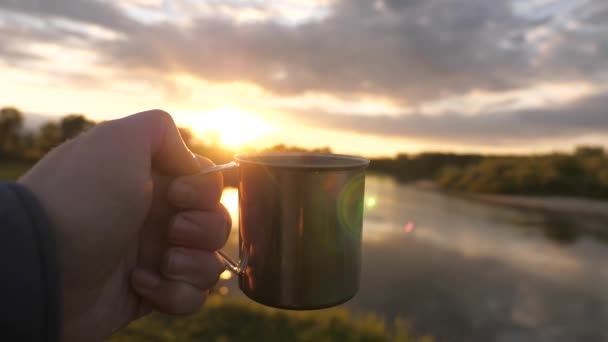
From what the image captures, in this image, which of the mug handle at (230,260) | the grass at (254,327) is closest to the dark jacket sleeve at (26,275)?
the mug handle at (230,260)

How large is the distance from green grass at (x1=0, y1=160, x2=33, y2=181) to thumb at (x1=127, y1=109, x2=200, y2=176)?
16.4 meters

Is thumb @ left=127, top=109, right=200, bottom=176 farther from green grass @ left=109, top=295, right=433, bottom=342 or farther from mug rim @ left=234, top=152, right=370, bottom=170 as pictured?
green grass @ left=109, top=295, right=433, bottom=342

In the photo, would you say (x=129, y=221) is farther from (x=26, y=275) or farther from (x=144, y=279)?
(x=26, y=275)

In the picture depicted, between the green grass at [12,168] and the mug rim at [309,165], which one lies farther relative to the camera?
the green grass at [12,168]

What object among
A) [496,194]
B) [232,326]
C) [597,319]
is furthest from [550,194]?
[232,326]

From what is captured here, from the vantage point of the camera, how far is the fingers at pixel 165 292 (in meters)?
1.42

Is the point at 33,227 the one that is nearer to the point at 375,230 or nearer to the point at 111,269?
the point at 111,269

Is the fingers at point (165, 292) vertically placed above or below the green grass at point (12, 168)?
above

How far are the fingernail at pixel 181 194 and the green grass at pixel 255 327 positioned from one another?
508cm

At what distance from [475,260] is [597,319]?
11.4ft

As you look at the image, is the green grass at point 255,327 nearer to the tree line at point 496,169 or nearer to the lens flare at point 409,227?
the lens flare at point 409,227

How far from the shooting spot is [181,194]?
1.33 meters

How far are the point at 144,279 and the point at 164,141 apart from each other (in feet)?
1.85

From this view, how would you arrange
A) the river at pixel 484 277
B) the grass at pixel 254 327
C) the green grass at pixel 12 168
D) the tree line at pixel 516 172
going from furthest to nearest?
the tree line at pixel 516 172
the green grass at pixel 12 168
the river at pixel 484 277
the grass at pixel 254 327
